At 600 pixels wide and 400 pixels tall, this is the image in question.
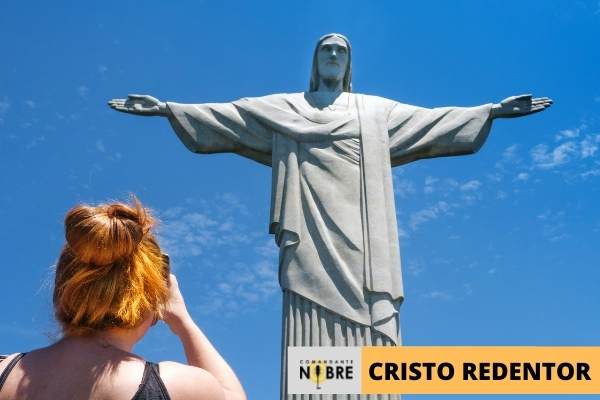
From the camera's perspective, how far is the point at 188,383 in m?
2.16

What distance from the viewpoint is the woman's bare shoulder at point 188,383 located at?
2141 millimetres

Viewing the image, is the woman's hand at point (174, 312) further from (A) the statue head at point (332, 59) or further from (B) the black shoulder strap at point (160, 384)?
(A) the statue head at point (332, 59)

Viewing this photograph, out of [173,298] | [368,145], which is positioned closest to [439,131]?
[368,145]

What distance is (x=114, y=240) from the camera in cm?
220

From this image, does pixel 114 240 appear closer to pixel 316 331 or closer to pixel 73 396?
pixel 73 396

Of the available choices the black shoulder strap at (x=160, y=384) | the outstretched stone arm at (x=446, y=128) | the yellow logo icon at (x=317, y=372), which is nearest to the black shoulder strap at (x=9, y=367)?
the black shoulder strap at (x=160, y=384)

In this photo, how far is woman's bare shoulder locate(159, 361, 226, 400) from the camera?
2141mm

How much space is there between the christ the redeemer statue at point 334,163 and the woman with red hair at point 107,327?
4379 mm

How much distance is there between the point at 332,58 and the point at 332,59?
0.04 feet

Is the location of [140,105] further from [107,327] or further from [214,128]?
[107,327]

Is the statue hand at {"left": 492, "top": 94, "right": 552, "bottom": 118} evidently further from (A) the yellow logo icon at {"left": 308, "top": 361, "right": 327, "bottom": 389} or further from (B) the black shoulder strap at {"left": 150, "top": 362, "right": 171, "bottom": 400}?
(B) the black shoulder strap at {"left": 150, "top": 362, "right": 171, "bottom": 400}

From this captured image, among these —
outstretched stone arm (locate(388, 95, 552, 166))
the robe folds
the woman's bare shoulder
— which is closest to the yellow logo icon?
the robe folds

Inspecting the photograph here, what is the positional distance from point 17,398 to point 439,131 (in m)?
6.48

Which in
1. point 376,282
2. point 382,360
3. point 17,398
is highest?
point 376,282
